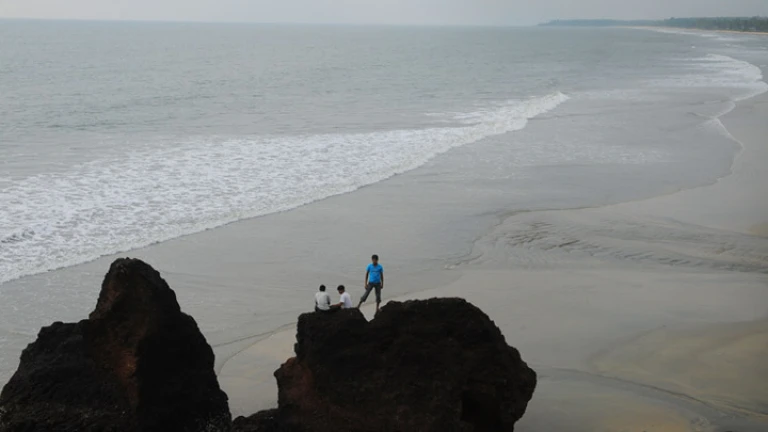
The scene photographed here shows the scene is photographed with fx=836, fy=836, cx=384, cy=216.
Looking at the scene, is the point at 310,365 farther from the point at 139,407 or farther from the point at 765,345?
the point at 765,345

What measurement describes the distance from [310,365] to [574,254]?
9.83 m

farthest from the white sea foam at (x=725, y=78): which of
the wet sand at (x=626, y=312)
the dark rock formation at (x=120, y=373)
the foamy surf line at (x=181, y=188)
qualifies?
the dark rock formation at (x=120, y=373)

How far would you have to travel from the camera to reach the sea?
1836 centimetres

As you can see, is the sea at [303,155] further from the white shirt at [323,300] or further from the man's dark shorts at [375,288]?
the white shirt at [323,300]

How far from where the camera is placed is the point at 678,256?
16719mm

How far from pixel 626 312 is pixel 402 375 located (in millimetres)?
6711

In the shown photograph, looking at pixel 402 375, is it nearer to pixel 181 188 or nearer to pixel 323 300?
pixel 323 300

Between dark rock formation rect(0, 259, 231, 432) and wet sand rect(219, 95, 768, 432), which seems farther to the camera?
wet sand rect(219, 95, 768, 432)

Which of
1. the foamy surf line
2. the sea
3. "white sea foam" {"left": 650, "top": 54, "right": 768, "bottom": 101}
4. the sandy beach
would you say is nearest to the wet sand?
the sandy beach

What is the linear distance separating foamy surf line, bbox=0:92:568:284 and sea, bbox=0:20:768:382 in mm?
66

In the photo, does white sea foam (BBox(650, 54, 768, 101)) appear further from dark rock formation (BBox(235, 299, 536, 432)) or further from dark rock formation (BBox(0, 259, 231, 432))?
dark rock formation (BBox(0, 259, 231, 432))

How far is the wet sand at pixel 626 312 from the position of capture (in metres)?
10.3

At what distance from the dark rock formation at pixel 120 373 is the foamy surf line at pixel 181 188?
7.78 meters

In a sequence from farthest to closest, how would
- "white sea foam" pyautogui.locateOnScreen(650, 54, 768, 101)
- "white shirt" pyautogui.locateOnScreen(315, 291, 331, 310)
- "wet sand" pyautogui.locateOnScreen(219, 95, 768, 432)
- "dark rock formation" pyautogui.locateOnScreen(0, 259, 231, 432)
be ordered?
"white sea foam" pyautogui.locateOnScreen(650, 54, 768, 101) < "white shirt" pyautogui.locateOnScreen(315, 291, 331, 310) < "wet sand" pyautogui.locateOnScreen(219, 95, 768, 432) < "dark rock formation" pyautogui.locateOnScreen(0, 259, 231, 432)
